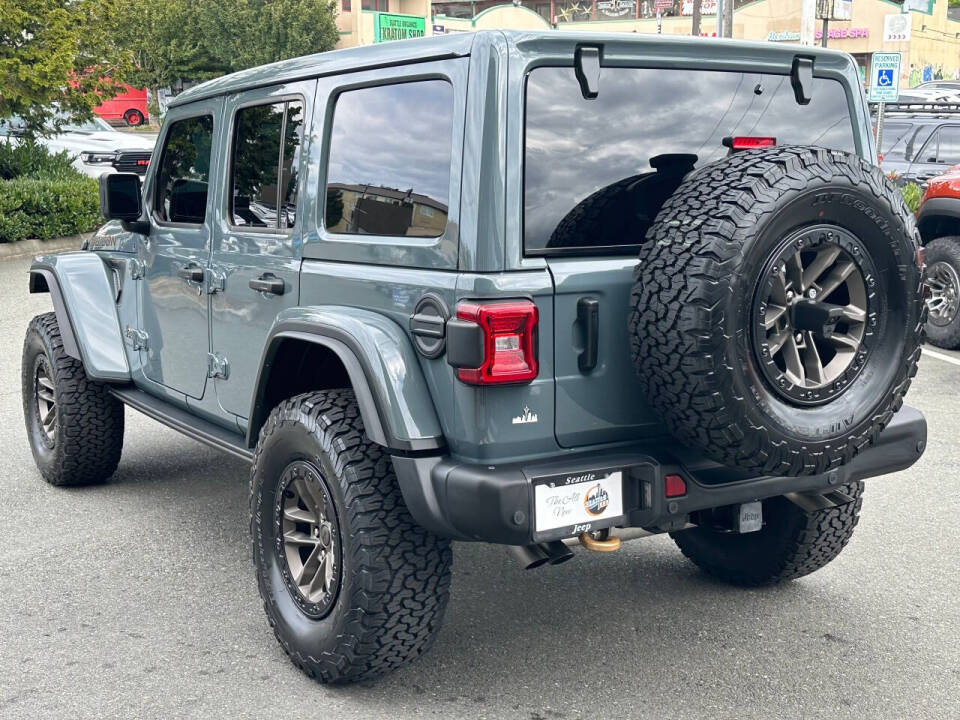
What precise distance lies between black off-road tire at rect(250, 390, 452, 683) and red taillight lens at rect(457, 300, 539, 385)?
491mm

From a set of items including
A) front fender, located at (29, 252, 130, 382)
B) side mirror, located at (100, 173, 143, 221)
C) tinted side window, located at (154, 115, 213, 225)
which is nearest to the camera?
tinted side window, located at (154, 115, 213, 225)

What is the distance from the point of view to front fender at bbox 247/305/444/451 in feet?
10.4

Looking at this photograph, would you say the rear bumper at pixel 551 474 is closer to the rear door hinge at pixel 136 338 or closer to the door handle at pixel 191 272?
the door handle at pixel 191 272

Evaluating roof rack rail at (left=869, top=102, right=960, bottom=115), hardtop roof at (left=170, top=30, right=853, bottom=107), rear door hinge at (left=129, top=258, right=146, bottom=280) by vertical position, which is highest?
hardtop roof at (left=170, top=30, right=853, bottom=107)

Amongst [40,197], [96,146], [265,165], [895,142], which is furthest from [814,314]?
[96,146]

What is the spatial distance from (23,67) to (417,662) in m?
13.3

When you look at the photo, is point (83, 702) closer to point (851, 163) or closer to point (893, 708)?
point (893, 708)

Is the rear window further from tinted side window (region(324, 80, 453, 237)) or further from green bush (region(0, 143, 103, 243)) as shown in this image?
green bush (region(0, 143, 103, 243))

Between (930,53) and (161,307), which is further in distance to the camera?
(930,53)

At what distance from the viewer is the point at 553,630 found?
401cm

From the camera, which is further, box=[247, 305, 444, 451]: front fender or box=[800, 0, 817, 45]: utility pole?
box=[800, 0, 817, 45]: utility pole

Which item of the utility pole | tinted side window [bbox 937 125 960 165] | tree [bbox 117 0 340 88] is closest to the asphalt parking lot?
tinted side window [bbox 937 125 960 165]

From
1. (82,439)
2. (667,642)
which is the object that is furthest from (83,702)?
(82,439)

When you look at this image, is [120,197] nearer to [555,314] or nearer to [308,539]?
[308,539]
